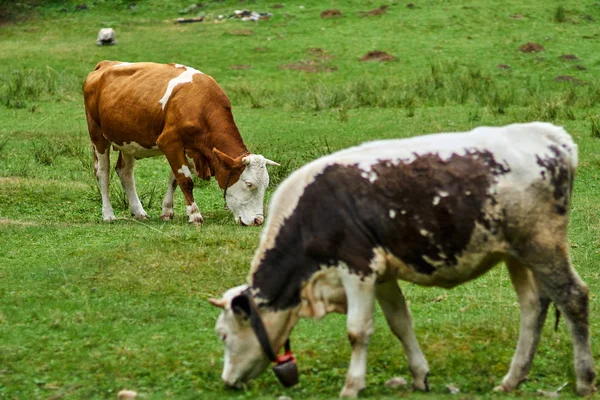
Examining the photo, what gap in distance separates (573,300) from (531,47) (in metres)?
21.7

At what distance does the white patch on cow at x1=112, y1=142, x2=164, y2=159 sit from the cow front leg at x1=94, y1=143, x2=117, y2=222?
0.41m

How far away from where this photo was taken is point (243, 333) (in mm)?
6730

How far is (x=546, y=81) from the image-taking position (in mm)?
24594

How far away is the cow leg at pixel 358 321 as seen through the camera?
20.9ft

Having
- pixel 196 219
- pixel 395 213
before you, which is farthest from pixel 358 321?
pixel 196 219

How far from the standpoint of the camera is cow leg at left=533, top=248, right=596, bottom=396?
6.40 meters

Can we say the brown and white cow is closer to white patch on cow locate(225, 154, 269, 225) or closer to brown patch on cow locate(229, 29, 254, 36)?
white patch on cow locate(225, 154, 269, 225)

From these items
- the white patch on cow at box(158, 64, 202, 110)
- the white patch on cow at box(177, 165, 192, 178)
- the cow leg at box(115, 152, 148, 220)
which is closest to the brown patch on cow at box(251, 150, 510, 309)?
the white patch on cow at box(177, 165, 192, 178)

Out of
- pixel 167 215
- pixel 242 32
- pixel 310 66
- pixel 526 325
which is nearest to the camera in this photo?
pixel 526 325

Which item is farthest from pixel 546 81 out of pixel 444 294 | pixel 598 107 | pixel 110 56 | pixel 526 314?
pixel 526 314

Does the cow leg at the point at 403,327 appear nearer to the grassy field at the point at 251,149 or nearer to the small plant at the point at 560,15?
the grassy field at the point at 251,149

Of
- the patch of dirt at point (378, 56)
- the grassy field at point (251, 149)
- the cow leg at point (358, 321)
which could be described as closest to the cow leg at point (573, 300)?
the grassy field at point (251, 149)

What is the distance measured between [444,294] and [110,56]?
2029cm

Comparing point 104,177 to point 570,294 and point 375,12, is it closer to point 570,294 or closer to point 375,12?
point 570,294
